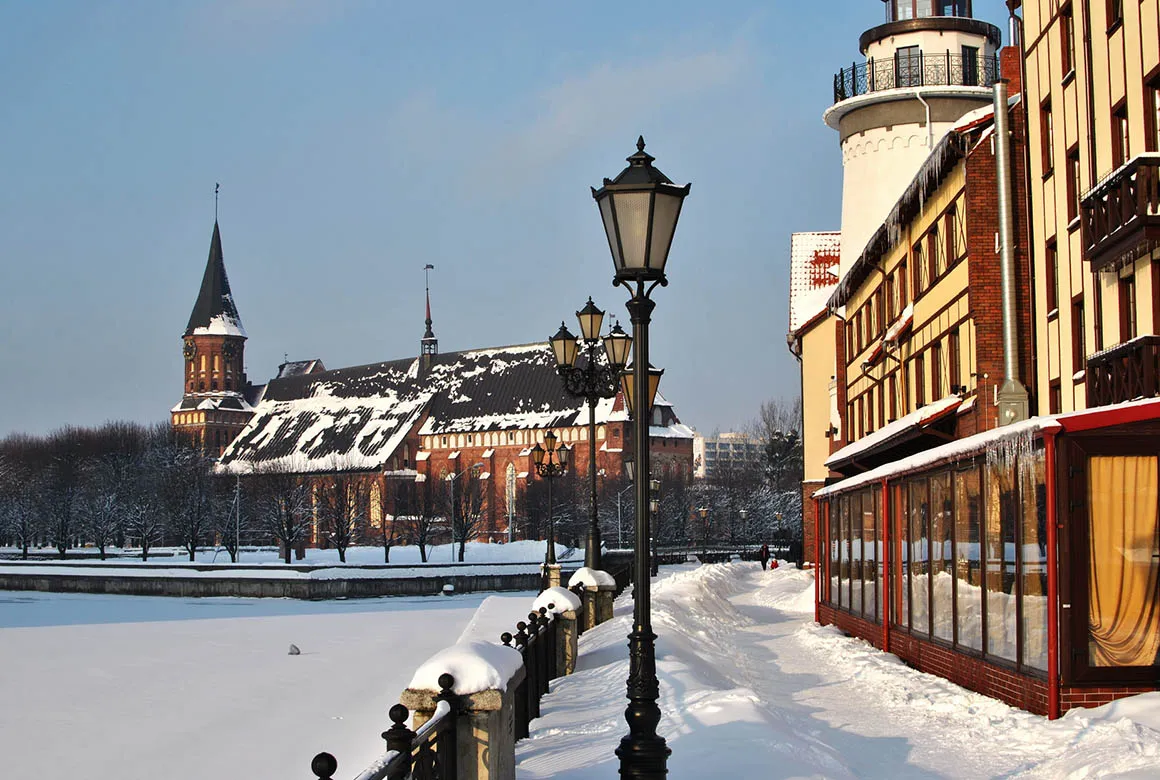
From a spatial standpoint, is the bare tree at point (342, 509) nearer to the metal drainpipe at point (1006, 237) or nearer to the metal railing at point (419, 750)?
the metal drainpipe at point (1006, 237)

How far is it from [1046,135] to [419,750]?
19801 millimetres

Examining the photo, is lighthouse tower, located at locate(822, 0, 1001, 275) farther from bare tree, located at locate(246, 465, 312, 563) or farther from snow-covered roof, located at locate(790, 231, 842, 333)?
bare tree, located at locate(246, 465, 312, 563)

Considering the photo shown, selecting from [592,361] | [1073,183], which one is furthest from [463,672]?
[1073,183]

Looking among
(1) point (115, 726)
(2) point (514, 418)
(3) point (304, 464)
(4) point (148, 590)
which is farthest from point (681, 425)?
(1) point (115, 726)

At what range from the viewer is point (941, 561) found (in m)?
15.8

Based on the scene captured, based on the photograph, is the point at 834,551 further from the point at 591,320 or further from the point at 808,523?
the point at 808,523

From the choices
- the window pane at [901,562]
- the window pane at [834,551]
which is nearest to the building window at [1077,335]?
the window pane at [834,551]

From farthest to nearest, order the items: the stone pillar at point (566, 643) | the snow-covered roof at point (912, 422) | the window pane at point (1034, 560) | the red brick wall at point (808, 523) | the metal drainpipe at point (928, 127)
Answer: the red brick wall at point (808, 523), the metal drainpipe at point (928, 127), the snow-covered roof at point (912, 422), the stone pillar at point (566, 643), the window pane at point (1034, 560)

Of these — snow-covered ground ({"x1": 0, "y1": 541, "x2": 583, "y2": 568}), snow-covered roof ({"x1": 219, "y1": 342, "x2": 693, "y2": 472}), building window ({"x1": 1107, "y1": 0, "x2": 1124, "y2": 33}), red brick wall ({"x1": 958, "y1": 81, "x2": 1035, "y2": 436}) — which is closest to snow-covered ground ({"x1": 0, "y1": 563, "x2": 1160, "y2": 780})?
red brick wall ({"x1": 958, "y1": 81, "x2": 1035, "y2": 436})

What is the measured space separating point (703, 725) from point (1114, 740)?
10.1 feet

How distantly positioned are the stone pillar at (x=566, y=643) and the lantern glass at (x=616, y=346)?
216 inches

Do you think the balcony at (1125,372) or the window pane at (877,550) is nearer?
the balcony at (1125,372)

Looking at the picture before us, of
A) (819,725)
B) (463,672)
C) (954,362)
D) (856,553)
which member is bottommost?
(819,725)

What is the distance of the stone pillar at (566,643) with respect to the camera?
16.1 metres
